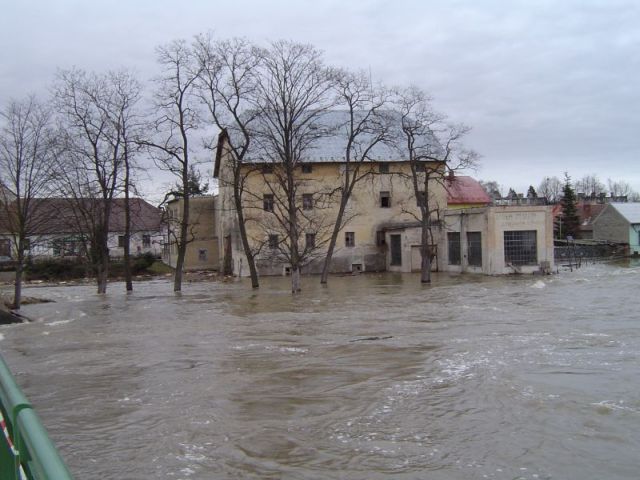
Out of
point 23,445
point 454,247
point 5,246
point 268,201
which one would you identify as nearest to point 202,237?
point 268,201

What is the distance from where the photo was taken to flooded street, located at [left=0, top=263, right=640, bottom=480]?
7730 millimetres

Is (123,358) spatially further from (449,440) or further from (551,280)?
(551,280)

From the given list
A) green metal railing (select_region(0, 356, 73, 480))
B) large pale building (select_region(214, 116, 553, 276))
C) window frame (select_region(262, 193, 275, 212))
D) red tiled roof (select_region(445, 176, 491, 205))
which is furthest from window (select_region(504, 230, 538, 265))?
green metal railing (select_region(0, 356, 73, 480))

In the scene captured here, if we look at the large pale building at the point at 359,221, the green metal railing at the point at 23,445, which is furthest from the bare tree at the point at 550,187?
the green metal railing at the point at 23,445

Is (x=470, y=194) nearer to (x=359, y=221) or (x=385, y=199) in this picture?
(x=385, y=199)

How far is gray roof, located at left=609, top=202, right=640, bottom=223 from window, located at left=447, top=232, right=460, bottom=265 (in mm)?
38673

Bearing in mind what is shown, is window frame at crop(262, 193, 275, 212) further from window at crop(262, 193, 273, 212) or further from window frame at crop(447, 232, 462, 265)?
window frame at crop(447, 232, 462, 265)

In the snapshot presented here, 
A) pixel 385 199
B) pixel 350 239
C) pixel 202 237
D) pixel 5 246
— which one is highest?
pixel 385 199

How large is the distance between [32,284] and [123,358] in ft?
140

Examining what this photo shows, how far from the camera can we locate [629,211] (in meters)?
78.2

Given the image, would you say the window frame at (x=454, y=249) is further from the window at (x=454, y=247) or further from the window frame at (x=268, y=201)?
the window frame at (x=268, y=201)

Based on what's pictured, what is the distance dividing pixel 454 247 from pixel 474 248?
114 inches

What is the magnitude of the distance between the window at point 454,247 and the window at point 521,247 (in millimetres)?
4621

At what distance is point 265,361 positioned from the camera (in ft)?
46.5
